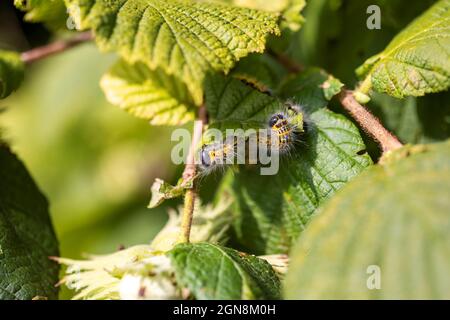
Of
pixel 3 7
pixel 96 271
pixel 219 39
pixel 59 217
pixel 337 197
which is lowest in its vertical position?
pixel 59 217

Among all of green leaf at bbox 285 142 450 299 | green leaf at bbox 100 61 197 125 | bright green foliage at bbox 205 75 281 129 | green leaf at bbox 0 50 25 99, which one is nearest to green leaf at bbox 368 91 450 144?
bright green foliage at bbox 205 75 281 129

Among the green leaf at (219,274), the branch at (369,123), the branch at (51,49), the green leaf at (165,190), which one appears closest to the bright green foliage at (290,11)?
the branch at (369,123)

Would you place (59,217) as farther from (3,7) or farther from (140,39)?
(140,39)

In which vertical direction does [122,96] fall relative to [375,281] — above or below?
above

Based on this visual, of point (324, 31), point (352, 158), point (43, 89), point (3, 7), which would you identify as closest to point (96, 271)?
point (352, 158)

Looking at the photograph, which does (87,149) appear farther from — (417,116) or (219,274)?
(219,274)

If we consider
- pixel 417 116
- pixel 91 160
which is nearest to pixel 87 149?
pixel 91 160

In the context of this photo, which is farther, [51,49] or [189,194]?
[51,49]
